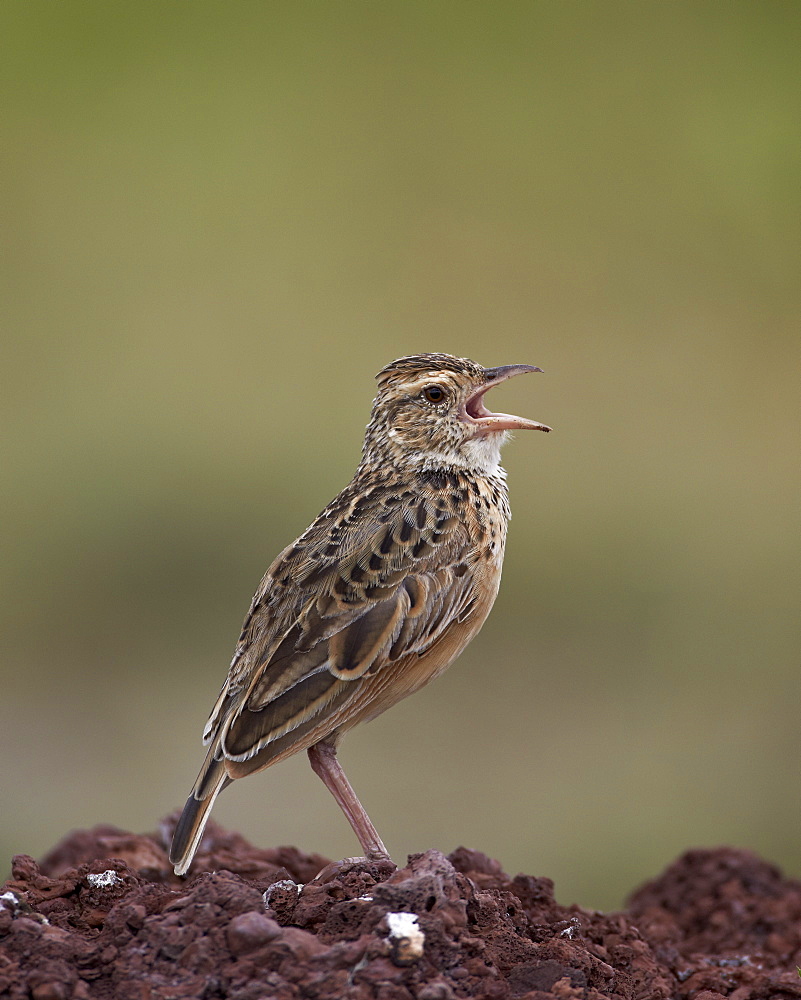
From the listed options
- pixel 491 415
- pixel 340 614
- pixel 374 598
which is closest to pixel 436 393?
pixel 491 415

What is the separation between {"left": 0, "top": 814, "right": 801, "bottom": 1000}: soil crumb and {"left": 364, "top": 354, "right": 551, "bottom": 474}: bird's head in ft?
6.45

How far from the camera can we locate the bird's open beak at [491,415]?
5867 millimetres

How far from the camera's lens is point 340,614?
17.2ft

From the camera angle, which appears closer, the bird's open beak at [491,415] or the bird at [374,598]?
the bird at [374,598]

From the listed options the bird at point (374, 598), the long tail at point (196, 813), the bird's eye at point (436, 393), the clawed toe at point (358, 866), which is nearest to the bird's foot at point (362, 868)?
the clawed toe at point (358, 866)

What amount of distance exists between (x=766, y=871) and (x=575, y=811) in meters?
3.69

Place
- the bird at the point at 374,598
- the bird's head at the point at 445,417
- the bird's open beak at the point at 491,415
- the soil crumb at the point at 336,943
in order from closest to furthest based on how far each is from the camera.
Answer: the soil crumb at the point at 336,943 < the bird at the point at 374,598 < the bird's open beak at the point at 491,415 < the bird's head at the point at 445,417

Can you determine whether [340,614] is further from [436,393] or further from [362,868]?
[436,393]

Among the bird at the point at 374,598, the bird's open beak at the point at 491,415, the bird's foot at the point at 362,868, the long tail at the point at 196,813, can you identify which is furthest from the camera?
the bird's open beak at the point at 491,415

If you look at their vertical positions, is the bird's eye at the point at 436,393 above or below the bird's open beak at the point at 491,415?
above

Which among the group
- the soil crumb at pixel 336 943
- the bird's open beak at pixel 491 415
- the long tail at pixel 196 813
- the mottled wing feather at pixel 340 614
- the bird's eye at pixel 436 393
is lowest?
the soil crumb at pixel 336 943

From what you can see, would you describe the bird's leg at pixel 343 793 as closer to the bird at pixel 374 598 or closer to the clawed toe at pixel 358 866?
the bird at pixel 374 598

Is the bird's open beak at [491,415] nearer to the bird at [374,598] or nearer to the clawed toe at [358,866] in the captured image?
the bird at [374,598]

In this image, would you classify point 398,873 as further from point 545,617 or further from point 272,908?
point 545,617
